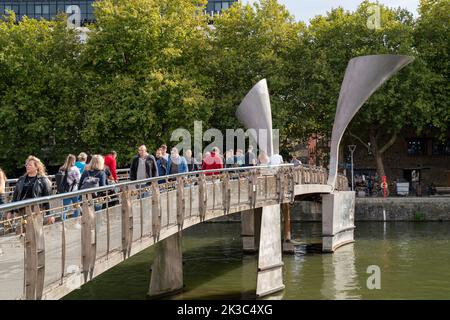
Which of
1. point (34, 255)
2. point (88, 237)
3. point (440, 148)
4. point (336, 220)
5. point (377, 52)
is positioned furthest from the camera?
point (440, 148)

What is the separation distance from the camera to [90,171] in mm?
13492

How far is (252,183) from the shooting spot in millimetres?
21141

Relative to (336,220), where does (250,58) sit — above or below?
above

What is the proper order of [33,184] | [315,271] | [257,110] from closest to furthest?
[33,184], [315,271], [257,110]

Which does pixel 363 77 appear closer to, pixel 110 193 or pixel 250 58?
pixel 250 58

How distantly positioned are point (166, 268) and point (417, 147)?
1511 inches

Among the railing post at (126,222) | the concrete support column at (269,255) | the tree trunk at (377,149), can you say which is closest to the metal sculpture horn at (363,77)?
the concrete support column at (269,255)

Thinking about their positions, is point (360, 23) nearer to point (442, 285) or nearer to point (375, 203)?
point (375, 203)

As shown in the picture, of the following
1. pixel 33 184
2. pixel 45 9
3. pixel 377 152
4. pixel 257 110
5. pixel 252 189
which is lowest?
pixel 252 189

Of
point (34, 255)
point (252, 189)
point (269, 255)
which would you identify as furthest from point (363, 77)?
point (34, 255)

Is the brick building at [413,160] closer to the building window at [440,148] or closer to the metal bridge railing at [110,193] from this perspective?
the building window at [440,148]

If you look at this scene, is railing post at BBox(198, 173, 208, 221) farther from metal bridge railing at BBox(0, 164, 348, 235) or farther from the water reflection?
the water reflection


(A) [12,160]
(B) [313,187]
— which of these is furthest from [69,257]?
(A) [12,160]

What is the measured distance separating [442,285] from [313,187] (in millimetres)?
7582
